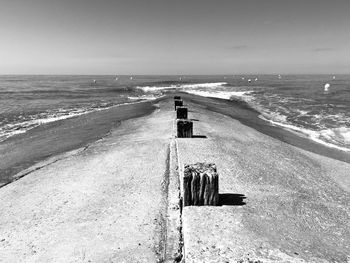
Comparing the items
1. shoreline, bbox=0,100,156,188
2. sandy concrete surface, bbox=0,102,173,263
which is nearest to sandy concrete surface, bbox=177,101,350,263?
sandy concrete surface, bbox=0,102,173,263

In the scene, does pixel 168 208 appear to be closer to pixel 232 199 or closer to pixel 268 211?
pixel 232 199

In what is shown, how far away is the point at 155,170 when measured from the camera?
35.4ft

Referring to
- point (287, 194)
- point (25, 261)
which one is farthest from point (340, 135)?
point (25, 261)

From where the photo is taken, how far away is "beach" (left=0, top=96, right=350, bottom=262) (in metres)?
6.41

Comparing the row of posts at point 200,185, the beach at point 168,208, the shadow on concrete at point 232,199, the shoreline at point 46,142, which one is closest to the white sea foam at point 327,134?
the beach at point 168,208

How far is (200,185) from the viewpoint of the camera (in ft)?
24.7

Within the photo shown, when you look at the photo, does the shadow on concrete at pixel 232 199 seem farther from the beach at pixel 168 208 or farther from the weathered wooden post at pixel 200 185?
the weathered wooden post at pixel 200 185

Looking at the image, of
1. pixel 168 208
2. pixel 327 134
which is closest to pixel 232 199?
pixel 168 208

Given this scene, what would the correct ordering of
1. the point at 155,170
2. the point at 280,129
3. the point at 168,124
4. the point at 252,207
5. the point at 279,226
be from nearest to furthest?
the point at 279,226 < the point at 252,207 < the point at 155,170 < the point at 168,124 < the point at 280,129

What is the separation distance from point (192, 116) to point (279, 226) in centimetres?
1478

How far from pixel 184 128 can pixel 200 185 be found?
6751mm

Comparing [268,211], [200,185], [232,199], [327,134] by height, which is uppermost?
[200,185]

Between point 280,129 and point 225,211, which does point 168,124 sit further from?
point 225,211

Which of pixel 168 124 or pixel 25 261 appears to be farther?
A: pixel 168 124
